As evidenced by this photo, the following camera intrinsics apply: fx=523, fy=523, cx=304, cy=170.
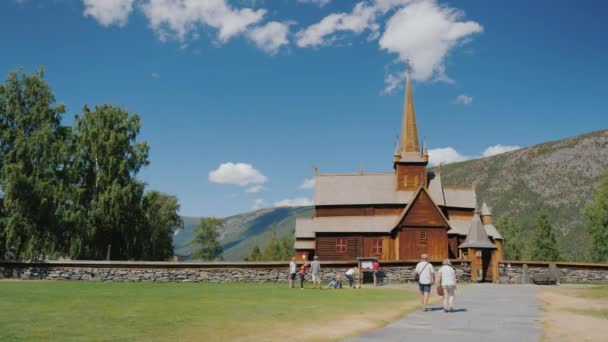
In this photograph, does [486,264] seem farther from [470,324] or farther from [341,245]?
[470,324]

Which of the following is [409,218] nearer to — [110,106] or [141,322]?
[110,106]

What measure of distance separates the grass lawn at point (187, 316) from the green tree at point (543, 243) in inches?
2829

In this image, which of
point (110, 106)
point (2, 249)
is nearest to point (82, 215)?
point (2, 249)

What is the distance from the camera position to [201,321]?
47.2ft

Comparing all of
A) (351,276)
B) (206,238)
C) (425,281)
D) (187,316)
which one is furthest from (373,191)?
(206,238)

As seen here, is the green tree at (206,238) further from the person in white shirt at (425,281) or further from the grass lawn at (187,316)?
the person in white shirt at (425,281)

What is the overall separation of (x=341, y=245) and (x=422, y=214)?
832 centimetres

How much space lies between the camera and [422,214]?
48656 mm

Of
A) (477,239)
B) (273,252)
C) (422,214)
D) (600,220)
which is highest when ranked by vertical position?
(600,220)

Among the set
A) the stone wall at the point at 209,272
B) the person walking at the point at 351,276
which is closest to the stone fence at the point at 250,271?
the stone wall at the point at 209,272

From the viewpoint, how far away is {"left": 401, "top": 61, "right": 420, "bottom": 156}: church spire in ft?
178

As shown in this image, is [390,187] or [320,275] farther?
[390,187]

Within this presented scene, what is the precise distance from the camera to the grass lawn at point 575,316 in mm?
12453

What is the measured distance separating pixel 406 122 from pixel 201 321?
145 feet
